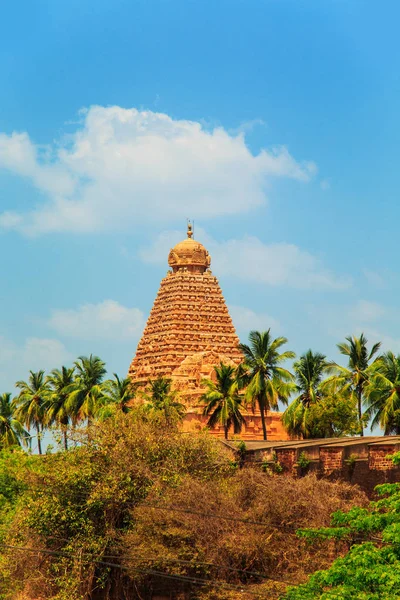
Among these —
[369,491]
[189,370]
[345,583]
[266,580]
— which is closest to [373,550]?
[345,583]

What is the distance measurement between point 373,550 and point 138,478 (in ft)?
54.4

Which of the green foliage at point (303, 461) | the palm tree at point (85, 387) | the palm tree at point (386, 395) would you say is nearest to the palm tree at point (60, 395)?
the palm tree at point (85, 387)

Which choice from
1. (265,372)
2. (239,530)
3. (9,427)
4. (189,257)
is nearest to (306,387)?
(265,372)

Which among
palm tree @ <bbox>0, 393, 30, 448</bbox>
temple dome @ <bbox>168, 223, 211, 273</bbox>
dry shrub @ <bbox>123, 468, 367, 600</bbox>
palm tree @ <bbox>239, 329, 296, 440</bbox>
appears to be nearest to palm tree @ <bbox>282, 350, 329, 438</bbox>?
Answer: palm tree @ <bbox>239, 329, 296, 440</bbox>

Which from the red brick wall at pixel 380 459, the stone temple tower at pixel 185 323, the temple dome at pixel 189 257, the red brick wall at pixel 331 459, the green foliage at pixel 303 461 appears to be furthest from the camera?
the temple dome at pixel 189 257

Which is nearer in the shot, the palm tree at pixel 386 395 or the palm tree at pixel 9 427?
the palm tree at pixel 386 395

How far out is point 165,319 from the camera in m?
122

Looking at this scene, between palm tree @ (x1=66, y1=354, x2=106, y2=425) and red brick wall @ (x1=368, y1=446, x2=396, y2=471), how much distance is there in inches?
1381

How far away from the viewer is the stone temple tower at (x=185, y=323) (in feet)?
387

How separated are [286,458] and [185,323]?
6883 centimetres

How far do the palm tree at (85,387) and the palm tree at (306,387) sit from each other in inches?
485

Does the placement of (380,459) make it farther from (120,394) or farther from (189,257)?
(189,257)

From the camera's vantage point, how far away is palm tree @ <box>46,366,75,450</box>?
8594 centimetres

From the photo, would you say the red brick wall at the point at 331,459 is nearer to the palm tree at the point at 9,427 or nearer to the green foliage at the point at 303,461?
the green foliage at the point at 303,461
